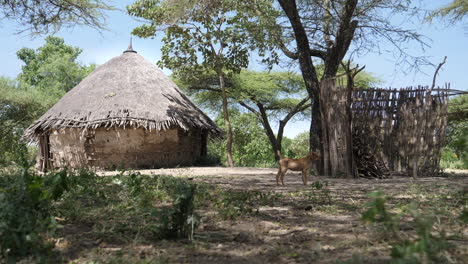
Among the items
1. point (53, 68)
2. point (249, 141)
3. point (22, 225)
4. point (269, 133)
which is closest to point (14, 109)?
point (53, 68)

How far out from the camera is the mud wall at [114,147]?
483 inches

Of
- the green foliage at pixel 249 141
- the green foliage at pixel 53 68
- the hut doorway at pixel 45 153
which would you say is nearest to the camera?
the hut doorway at pixel 45 153

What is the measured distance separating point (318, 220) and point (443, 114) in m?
5.88

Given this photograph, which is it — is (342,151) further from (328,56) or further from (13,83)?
(13,83)

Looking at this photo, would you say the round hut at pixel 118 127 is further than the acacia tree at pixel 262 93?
No

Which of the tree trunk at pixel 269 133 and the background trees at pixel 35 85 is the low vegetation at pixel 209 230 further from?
the tree trunk at pixel 269 133

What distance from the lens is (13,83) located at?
882 inches

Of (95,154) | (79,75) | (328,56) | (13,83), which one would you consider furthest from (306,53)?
(79,75)

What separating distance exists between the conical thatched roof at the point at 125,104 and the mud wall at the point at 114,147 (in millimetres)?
333

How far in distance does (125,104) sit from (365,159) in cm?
766

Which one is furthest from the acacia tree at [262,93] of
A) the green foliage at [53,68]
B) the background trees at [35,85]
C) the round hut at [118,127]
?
the green foliage at [53,68]

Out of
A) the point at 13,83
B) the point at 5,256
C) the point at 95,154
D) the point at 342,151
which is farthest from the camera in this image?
the point at 13,83

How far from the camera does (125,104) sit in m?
12.4

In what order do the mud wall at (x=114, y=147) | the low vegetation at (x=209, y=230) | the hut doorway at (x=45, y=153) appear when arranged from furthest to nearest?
the hut doorway at (x=45, y=153)
the mud wall at (x=114, y=147)
the low vegetation at (x=209, y=230)
